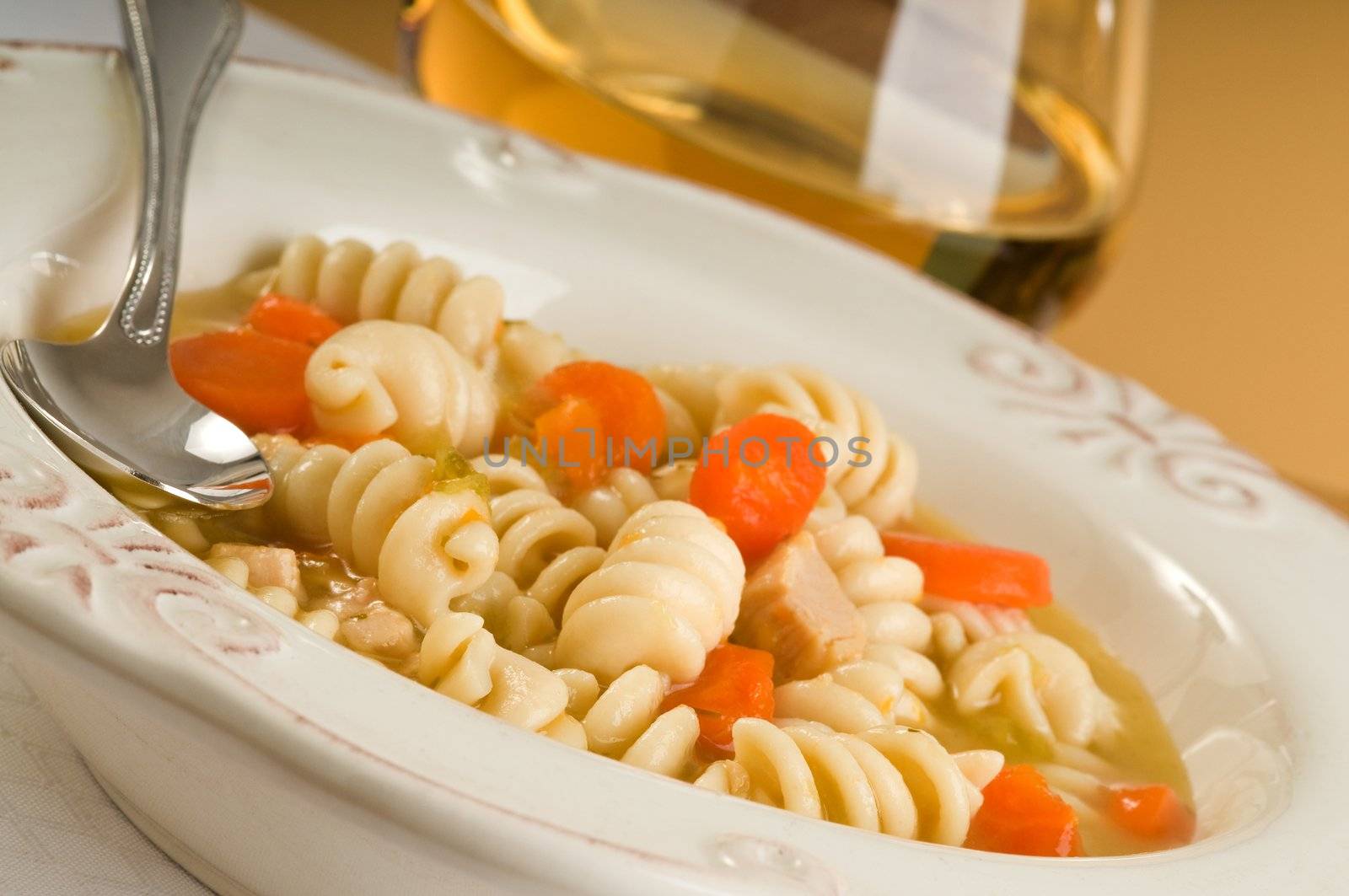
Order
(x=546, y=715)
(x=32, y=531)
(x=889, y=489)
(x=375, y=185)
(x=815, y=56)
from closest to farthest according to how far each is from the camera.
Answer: (x=32, y=531), (x=546, y=715), (x=889, y=489), (x=375, y=185), (x=815, y=56)

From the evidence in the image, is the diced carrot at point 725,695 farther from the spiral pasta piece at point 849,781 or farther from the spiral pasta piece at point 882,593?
the spiral pasta piece at point 882,593

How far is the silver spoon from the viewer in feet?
5.50

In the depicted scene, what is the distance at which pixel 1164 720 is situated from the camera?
213 cm

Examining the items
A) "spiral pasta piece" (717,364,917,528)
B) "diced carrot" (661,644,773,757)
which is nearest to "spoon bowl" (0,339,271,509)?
"diced carrot" (661,644,773,757)

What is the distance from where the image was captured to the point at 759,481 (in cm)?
202

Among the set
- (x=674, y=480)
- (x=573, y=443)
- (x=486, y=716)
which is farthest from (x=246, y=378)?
(x=486, y=716)

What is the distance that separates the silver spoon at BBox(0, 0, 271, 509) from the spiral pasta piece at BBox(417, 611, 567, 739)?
400mm

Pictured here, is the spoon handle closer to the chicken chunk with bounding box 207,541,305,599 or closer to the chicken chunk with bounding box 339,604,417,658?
the chicken chunk with bounding box 207,541,305,599

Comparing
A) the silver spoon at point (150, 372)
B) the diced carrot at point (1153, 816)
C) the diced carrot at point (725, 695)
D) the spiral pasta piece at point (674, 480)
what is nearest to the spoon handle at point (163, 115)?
the silver spoon at point (150, 372)

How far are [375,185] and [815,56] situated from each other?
104 cm

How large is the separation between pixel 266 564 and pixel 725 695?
1.89 ft

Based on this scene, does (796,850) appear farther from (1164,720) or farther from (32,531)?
(1164,720)

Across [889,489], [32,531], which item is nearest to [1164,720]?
[889,489]

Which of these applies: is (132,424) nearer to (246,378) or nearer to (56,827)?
(246,378)
